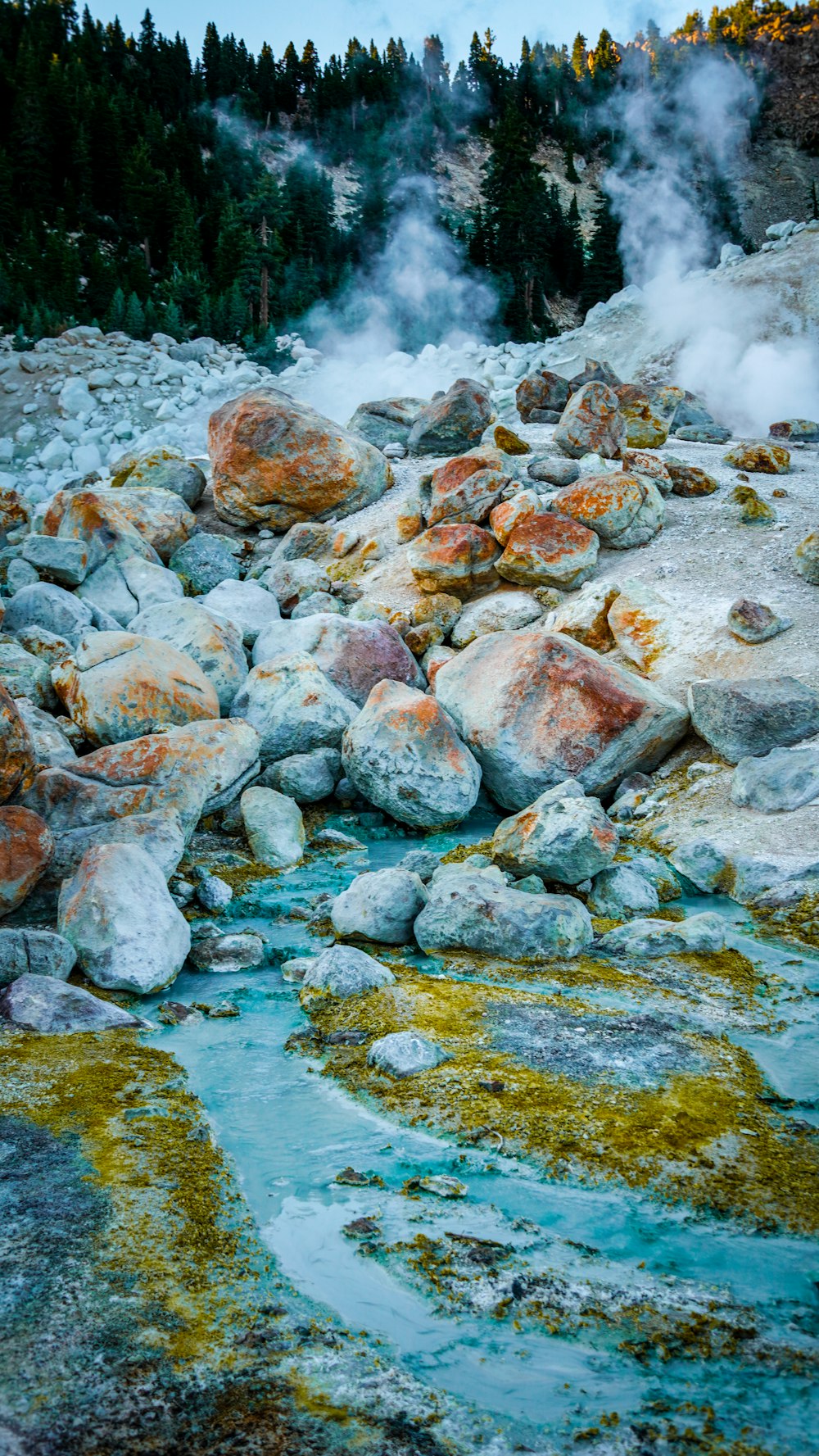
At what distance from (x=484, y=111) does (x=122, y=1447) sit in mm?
76145

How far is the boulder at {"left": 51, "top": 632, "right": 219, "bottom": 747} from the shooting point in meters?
9.00

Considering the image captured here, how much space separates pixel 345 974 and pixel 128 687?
14.6 feet

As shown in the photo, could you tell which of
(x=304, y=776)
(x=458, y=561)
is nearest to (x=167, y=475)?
(x=458, y=561)

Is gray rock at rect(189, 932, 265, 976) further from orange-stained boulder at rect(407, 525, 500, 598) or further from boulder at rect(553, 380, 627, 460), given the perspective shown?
boulder at rect(553, 380, 627, 460)

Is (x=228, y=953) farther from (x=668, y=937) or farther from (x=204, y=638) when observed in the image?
(x=204, y=638)

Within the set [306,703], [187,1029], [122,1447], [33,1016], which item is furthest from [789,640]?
[122,1447]

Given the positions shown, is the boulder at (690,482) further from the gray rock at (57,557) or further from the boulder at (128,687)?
the gray rock at (57,557)

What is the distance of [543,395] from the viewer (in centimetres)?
1942

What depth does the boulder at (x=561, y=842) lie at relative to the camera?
Answer: 705 cm

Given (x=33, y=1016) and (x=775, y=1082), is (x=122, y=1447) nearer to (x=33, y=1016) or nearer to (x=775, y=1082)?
(x=33, y=1016)

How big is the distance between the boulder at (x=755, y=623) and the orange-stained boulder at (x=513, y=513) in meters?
3.44

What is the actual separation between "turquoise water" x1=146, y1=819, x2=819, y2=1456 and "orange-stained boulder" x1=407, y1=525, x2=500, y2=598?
8.66 meters

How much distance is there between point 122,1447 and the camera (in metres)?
2.42

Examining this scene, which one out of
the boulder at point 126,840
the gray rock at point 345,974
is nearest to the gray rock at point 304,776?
the boulder at point 126,840
